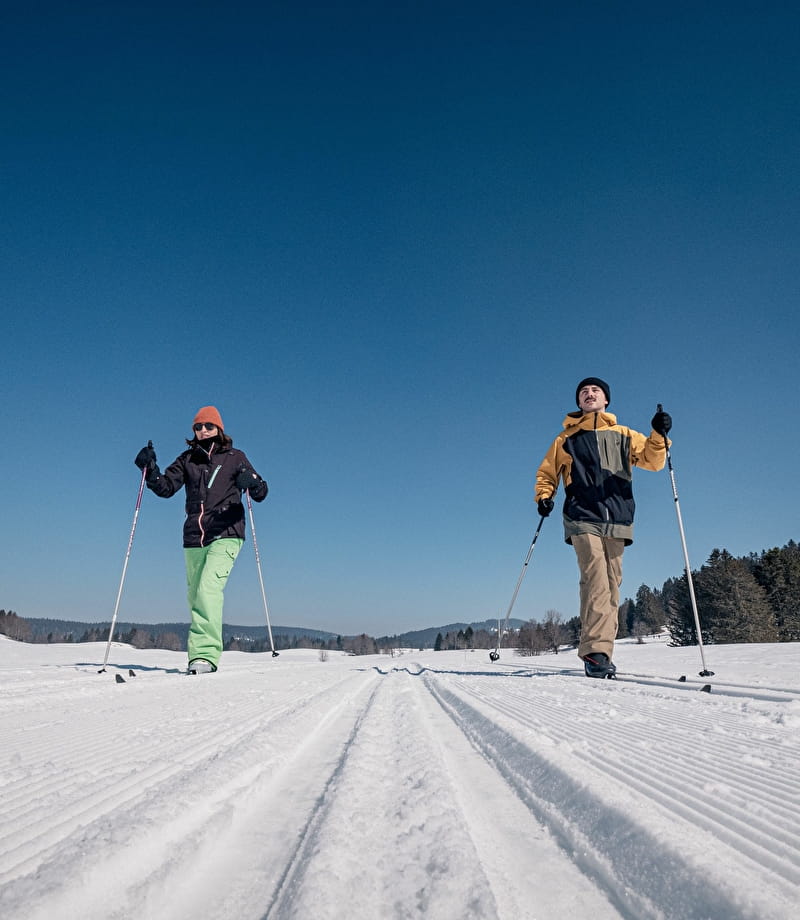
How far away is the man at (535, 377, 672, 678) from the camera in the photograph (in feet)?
13.2

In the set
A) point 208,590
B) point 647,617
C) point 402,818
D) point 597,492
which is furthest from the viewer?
point 647,617

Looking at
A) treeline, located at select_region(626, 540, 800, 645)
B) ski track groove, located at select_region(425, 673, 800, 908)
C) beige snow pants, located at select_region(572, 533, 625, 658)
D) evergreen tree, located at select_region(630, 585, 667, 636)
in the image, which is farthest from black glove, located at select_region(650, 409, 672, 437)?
evergreen tree, located at select_region(630, 585, 667, 636)

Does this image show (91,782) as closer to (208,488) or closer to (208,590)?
(208,590)

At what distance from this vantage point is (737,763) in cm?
105

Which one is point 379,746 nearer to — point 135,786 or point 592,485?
point 135,786

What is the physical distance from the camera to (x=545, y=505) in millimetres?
4895

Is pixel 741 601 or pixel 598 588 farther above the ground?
pixel 741 601

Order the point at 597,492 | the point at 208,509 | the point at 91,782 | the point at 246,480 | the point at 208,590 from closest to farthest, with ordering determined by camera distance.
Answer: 1. the point at 91,782
2. the point at 597,492
3. the point at 208,590
4. the point at 208,509
5. the point at 246,480

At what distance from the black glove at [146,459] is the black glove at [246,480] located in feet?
3.09

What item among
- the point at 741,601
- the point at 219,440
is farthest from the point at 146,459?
the point at 741,601

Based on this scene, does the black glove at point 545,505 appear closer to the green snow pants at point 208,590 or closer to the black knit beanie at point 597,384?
the black knit beanie at point 597,384

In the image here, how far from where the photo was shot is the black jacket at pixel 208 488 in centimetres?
493

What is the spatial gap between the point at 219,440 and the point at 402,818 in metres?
5.16

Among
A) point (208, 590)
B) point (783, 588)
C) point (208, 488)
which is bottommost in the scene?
point (208, 590)
